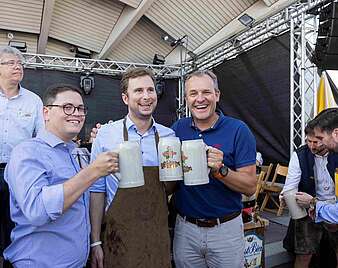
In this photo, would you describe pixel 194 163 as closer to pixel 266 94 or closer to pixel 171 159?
pixel 171 159

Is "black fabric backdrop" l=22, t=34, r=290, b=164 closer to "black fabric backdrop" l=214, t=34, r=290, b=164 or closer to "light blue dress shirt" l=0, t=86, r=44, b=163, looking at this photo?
"black fabric backdrop" l=214, t=34, r=290, b=164

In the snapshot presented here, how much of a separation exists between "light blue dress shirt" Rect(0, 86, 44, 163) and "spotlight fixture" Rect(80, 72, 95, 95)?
5602 millimetres

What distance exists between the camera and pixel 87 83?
729 centimetres

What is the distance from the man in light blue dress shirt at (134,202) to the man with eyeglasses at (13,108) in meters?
0.55

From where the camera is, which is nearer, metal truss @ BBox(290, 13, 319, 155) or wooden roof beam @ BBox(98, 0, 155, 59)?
metal truss @ BBox(290, 13, 319, 155)

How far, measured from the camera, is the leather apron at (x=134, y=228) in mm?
1286

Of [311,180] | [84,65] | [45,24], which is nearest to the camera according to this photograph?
[311,180]

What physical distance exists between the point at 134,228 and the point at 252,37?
478 centimetres

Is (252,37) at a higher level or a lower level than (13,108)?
higher

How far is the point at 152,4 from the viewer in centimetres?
828

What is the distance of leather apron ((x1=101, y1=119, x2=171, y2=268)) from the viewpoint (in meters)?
1.29

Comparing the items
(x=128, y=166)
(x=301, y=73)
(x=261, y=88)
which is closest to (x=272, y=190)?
(x=261, y=88)

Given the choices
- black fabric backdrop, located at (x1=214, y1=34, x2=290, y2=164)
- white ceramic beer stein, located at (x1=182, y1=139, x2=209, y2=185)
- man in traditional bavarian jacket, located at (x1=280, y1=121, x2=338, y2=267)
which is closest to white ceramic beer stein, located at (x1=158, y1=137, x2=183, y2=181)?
white ceramic beer stein, located at (x1=182, y1=139, x2=209, y2=185)

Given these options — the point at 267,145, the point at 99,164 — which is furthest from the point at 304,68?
the point at 99,164
